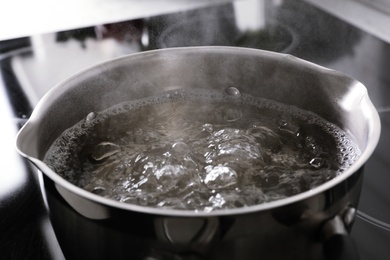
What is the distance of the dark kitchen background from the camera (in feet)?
3.33

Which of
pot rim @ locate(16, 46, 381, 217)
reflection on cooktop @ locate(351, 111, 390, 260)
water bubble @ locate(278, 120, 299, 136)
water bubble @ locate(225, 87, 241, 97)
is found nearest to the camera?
pot rim @ locate(16, 46, 381, 217)

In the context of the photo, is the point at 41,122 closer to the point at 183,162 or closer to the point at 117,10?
the point at 183,162

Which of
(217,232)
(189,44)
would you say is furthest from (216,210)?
(189,44)

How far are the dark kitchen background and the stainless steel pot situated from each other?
7.8 inches

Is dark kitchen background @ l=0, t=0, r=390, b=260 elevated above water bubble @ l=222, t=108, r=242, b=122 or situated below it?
below

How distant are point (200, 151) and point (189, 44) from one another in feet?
2.27

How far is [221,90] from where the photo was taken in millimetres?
1141

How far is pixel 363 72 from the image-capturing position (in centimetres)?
146

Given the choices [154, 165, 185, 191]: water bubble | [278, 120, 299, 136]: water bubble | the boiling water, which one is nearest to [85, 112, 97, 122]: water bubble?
the boiling water

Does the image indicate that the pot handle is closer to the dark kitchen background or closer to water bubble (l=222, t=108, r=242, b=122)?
the dark kitchen background

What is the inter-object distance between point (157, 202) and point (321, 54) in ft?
3.14

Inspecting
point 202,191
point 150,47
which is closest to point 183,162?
point 202,191

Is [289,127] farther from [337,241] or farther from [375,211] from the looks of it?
[337,241]

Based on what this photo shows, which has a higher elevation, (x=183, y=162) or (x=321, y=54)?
(x=183, y=162)
